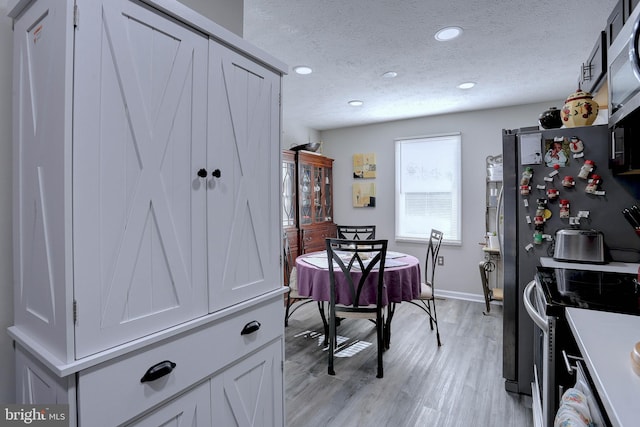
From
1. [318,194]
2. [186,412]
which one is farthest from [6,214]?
[318,194]

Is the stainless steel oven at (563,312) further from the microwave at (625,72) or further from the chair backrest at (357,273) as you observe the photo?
the chair backrest at (357,273)

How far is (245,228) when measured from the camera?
131 centimetres

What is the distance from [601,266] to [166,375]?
2.19 metres

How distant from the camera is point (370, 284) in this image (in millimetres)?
2453

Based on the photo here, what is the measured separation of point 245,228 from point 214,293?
28 centimetres

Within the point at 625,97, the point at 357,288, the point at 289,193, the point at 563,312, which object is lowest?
the point at 357,288

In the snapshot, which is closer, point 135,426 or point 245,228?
point 135,426

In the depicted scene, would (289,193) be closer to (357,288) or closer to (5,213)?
(357,288)

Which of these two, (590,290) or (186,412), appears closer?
(186,412)

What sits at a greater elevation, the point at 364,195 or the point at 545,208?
the point at 364,195

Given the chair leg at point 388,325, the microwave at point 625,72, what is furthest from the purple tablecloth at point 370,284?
the microwave at point 625,72

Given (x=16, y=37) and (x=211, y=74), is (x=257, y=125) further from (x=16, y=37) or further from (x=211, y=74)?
(x=16, y=37)

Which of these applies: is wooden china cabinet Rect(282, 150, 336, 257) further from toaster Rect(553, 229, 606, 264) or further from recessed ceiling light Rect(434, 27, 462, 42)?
toaster Rect(553, 229, 606, 264)

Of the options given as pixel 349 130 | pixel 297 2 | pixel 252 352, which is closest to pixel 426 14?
pixel 297 2
